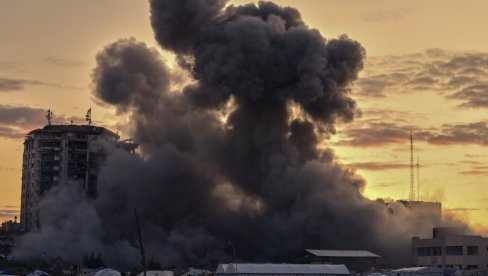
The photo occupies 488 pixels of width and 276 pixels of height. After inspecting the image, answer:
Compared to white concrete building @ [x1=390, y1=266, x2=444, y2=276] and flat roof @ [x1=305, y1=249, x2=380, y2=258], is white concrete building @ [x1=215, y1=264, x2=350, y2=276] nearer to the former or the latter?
white concrete building @ [x1=390, y1=266, x2=444, y2=276]

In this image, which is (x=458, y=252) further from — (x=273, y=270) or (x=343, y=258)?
(x=273, y=270)

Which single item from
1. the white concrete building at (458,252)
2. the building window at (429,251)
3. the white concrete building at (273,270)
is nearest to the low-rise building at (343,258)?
the building window at (429,251)

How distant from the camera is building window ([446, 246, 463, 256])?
150m

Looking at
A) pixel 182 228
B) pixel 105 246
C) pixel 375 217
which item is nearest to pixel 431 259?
pixel 375 217

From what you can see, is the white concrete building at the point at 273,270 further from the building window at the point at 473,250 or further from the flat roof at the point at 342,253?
the building window at the point at 473,250

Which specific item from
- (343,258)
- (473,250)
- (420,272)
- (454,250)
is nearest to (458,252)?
(454,250)

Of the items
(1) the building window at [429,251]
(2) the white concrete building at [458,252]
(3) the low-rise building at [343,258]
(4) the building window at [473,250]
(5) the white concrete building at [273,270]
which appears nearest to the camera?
(5) the white concrete building at [273,270]

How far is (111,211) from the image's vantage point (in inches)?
6845

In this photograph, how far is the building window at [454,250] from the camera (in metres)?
150

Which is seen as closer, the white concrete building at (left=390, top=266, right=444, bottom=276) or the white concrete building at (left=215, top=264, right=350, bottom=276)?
the white concrete building at (left=215, top=264, right=350, bottom=276)

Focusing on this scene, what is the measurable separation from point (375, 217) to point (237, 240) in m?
24.7

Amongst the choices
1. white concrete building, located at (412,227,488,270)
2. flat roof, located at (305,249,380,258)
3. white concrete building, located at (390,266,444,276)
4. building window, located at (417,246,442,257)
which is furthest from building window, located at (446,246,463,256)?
white concrete building, located at (390,266,444,276)

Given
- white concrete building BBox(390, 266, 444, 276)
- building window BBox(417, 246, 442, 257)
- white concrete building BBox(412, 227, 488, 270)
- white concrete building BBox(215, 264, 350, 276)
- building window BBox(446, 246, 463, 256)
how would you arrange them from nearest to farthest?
white concrete building BBox(215, 264, 350, 276)
white concrete building BBox(390, 266, 444, 276)
white concrete building BBox(412, 227, 488, 270)
building window BBox(446, 246, 463, 256)
building window BBox(417, 246, 442, 257)

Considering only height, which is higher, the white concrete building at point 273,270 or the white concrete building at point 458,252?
the white concrete building at point 458,252
